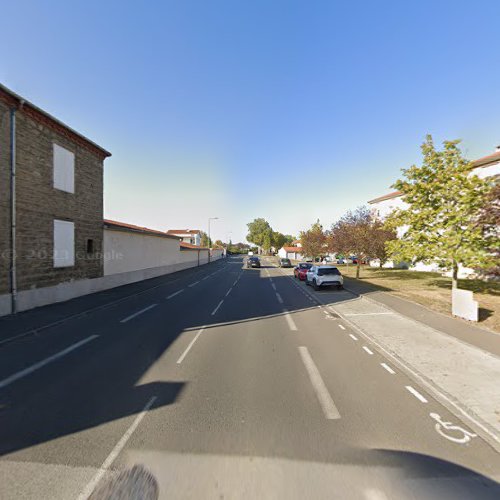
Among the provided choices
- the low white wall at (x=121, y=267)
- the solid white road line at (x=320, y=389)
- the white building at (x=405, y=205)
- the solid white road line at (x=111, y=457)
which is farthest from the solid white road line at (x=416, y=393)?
the low white wall at (x=121, y=267)

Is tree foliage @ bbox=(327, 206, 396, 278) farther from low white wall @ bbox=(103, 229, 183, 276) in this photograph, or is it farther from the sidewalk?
low white wall @ bbox=(103, 229, 183, 276)

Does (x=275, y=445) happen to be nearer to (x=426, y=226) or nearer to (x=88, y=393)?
(x=88, y=393)

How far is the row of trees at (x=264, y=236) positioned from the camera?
97.4m

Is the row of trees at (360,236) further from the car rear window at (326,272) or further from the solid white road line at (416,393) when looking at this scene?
the solid white road line at (416,393)

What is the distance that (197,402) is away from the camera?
175 inches

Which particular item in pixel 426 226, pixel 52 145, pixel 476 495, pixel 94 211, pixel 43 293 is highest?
pixel 52 145

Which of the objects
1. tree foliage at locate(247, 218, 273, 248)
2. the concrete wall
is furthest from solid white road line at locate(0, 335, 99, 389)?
tree foliage at locate(247, 218, 273, 248)

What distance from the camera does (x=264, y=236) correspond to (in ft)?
319

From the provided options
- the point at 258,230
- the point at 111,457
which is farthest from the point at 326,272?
the point at 258,230

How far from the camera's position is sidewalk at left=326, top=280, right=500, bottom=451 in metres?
4.32

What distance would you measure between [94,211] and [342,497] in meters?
18.1

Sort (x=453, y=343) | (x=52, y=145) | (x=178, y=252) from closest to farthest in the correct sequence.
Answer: (x=453, y=343) < (x=52, y=145) < (x=178, y=252)

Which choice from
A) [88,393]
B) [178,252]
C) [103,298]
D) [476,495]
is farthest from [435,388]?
[178,252]

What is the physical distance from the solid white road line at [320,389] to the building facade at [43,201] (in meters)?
11.5
